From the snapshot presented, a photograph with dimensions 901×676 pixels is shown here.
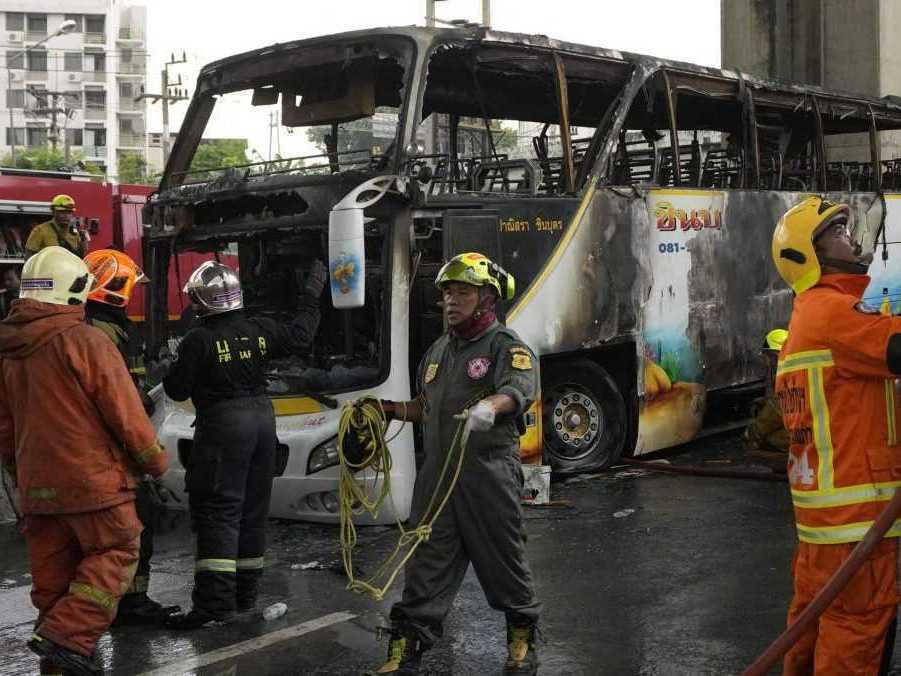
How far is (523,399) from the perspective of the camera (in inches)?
198

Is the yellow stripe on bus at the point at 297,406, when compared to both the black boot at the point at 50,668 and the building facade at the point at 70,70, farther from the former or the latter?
the building facade at the point at 70,70

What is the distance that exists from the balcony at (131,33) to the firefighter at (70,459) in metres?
98.1

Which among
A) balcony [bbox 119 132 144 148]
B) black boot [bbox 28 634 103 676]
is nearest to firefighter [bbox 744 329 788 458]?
black boot [bbox 28 634 103 676]

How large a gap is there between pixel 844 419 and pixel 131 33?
101m

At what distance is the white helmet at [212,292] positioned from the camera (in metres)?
6.23

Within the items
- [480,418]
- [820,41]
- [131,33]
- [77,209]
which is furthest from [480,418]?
[131,33]

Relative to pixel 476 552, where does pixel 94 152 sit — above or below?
above

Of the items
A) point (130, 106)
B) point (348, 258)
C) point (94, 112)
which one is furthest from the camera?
point (130, 106)

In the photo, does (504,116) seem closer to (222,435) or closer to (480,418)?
(222,435)

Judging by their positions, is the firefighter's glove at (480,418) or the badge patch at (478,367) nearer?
the firefighter's glove at (480,418)

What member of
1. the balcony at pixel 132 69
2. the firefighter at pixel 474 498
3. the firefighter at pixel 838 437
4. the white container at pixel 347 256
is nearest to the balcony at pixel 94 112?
the balcony at pixel 132 69

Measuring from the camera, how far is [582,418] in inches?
390

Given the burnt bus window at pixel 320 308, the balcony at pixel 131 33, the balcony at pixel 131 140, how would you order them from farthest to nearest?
the balcony at pixel 131 33, the balcony at pixel 131 140, the burnt bus window at pixel 320 308

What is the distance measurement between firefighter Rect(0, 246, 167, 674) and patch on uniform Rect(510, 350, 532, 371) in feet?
4.94
